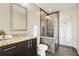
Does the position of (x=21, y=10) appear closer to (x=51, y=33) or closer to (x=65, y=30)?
(x=51, y=33)

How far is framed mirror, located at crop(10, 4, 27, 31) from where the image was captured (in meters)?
1.99

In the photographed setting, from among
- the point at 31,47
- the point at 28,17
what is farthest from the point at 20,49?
the point at 28,17

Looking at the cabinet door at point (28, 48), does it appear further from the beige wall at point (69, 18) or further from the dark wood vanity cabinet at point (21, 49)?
the beige wall at point (69, 18)

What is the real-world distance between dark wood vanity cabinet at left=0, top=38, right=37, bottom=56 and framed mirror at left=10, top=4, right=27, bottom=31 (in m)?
0.37

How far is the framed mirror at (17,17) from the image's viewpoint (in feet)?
6.54

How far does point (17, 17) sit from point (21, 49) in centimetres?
69

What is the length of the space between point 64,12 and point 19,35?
1142 mm

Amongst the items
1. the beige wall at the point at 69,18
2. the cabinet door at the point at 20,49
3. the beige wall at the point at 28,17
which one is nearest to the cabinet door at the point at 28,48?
the cabinet door at the point at 20,49

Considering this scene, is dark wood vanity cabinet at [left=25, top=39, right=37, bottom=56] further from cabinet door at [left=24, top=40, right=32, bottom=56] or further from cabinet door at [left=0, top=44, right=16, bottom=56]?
cabinet door at [left=0, top=44, right=16, bottom=56]

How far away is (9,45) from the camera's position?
1521 millimetres

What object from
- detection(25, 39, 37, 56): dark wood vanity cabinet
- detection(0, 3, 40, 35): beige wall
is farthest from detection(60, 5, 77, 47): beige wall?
detection(25, 39, 37, 56): dark wood vanity cabinet

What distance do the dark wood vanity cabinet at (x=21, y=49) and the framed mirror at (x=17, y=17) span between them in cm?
37

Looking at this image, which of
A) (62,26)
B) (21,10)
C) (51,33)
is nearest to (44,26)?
(51,33)

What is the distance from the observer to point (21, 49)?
6.04 feet
